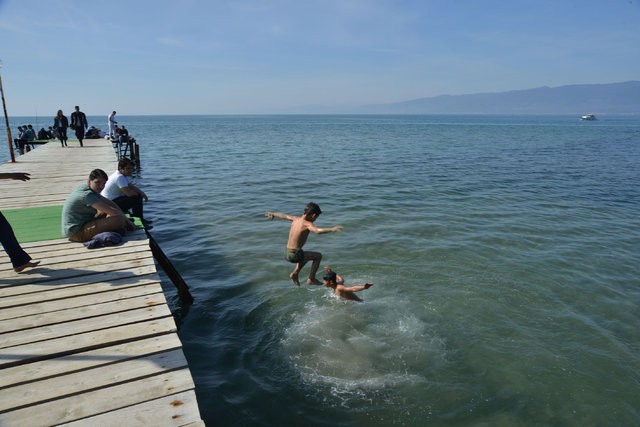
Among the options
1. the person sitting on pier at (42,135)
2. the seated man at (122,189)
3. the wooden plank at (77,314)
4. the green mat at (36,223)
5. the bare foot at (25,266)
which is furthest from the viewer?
the person sitting on pier at (42,135)

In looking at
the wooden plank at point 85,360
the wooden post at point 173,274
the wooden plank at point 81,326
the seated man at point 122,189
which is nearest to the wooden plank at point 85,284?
the wooden plank at point 81,326

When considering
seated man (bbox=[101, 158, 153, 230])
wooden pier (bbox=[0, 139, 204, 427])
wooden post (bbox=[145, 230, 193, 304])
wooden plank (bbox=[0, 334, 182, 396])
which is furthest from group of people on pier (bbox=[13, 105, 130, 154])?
wooden plank (bbox=[0, 334, 182, 396])

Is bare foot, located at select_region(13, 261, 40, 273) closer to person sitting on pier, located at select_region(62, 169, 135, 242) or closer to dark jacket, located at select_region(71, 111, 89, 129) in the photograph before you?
person sitting on pier, located at select_region(62, 169, 135, 242)

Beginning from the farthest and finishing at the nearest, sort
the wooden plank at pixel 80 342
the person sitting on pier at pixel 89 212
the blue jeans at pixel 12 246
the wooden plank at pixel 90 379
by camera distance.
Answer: the person sitting on pier at pixel 89 212
the blue jeans at pixel 12 246
the wooden plank at pixel 80 342
the wooden plank at pixel 90 379

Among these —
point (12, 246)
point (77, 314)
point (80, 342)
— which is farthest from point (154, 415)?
point (12, 246)

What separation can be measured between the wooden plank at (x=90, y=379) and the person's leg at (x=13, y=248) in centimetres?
302

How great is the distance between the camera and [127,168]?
9.78m

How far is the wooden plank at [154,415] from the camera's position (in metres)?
3.38

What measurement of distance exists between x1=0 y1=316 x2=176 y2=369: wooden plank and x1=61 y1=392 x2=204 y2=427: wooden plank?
3.72ft

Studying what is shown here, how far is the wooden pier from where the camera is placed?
351 centimetres

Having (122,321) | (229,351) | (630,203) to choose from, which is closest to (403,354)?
(229,351)

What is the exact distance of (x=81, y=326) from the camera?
475 cm

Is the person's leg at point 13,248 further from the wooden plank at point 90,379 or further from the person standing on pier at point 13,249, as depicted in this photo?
the wooden plank at point 90,379

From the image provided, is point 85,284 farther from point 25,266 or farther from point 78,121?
point 78,121
